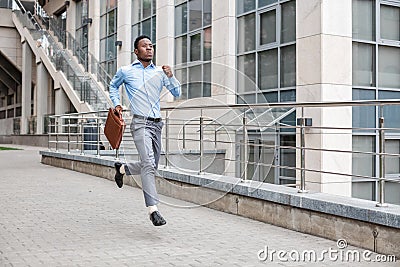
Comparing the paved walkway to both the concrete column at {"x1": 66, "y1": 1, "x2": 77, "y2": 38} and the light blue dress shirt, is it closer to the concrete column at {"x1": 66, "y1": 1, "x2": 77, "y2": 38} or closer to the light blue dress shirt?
the light blue dress shirt

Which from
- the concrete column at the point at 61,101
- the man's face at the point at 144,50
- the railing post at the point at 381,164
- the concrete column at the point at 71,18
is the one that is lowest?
the railing post at the point at 381,164

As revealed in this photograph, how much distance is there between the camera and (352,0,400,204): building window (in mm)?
13695

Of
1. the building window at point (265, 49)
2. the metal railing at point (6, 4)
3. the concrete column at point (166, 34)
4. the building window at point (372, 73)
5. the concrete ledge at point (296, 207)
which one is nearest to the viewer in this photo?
the concrete ledge at point (296, 207)

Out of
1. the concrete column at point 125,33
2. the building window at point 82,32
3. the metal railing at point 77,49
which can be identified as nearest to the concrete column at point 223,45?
the concrete column at point 125,33

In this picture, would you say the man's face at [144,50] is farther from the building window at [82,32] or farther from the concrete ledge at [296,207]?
the building window at [82,32]

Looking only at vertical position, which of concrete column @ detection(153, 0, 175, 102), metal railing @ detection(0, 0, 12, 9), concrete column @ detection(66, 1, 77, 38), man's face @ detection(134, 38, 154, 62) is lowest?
man's face @ detection(134, 38, 154, 62)

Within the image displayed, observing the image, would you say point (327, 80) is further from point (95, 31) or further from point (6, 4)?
point (6, 4)

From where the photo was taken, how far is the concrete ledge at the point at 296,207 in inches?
212

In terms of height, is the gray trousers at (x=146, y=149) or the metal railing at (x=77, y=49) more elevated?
the metal railing at (x=77, y=49)

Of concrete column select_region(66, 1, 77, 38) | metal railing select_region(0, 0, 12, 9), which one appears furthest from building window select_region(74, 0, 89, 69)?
metal railing select_region(0, 0, 12, 9)

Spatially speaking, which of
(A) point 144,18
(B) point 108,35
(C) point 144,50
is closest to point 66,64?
(B) point 108,35

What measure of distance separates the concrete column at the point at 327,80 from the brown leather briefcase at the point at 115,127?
24.0 feet

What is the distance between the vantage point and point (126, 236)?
6199 mm

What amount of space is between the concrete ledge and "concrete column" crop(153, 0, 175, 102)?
11.4m
